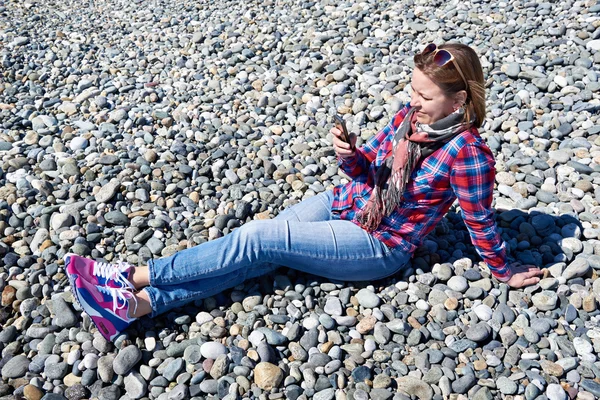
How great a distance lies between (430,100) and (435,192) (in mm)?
494

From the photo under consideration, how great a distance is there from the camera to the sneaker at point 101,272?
308 cm

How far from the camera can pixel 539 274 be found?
332cm

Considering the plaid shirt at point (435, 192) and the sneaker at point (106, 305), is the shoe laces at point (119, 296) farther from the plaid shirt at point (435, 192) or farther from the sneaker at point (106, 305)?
the plaid shirt at point (435, 192)

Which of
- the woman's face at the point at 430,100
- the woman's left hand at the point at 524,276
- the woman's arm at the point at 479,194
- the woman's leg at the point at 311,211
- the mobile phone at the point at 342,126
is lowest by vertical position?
the woman's left hand at the point at 524,276

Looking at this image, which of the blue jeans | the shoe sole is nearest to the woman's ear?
the blue jeans

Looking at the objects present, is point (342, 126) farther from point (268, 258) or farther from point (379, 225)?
point (268, 258)

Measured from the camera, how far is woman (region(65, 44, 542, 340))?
2.83 metres

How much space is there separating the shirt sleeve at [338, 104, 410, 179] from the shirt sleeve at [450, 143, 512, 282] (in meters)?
0.46

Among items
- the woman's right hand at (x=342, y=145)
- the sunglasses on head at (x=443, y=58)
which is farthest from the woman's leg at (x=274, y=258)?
the sunglasses on head at (x=443, y=58)

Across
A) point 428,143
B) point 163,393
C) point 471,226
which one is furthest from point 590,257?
point 163,393

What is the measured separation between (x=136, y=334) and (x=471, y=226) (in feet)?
6.20

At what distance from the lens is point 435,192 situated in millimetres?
3029

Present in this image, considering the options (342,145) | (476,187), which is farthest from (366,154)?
(476,187)

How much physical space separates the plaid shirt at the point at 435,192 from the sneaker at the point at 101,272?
4.20 feet
